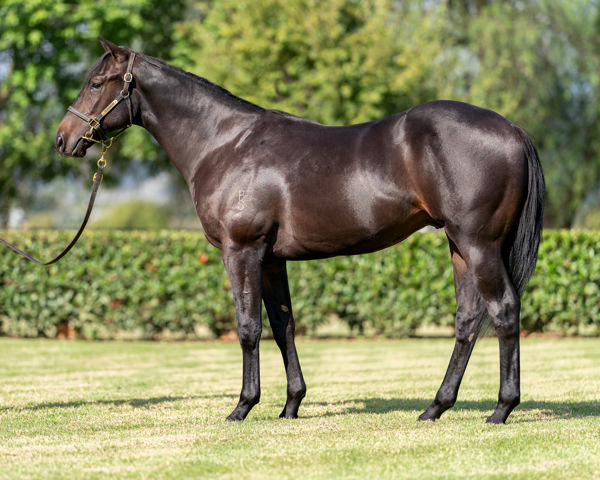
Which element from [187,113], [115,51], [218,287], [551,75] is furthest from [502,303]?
[551,75]

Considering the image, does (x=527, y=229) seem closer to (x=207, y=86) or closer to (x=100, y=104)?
(x=207, y=86)

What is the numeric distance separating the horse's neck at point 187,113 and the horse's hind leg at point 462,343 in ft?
6.51

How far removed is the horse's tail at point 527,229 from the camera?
16.2 ft

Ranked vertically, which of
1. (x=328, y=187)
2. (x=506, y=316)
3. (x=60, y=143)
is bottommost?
(x=506, y=316)

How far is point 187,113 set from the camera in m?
5.66

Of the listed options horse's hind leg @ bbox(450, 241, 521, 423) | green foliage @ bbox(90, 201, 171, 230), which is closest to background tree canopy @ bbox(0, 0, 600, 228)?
horse's hind leg @ bbox(450, 241, 521, 423)

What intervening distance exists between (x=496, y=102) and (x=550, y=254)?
34.7 feet

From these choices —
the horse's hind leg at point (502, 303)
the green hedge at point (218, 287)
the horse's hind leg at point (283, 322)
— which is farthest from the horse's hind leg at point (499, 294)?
the green hedge at point (218, 287)

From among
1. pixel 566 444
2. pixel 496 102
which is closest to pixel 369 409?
pixel 566 444

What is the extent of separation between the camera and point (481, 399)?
255 inches

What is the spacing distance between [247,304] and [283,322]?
44cm

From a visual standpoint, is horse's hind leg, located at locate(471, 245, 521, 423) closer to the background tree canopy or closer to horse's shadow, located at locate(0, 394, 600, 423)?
horse's shadow, located at locate(0, 394, 600, 423)

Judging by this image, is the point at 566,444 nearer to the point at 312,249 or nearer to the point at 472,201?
the point at 472,201

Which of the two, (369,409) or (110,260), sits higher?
(110,260)
